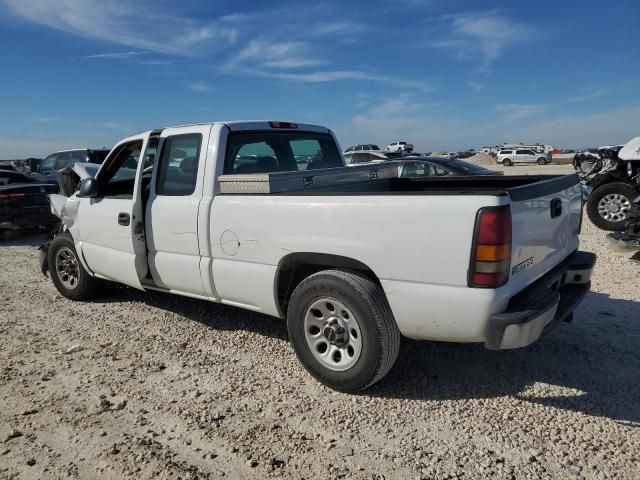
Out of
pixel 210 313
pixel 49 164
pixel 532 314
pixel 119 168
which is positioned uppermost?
pixel 49 164

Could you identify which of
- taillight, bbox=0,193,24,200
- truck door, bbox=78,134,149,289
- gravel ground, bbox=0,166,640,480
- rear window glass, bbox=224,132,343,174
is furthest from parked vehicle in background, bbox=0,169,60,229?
rear window glass, bbox=224,132,343,174

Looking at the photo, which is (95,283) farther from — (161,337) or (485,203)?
(485,203)

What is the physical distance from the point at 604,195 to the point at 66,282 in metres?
9.06

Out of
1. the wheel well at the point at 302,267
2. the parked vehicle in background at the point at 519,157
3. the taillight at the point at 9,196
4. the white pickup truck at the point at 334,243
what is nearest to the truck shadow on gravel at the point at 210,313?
the white pickup truck at the point at 334,243

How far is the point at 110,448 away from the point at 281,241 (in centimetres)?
165

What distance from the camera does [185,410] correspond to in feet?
10.6

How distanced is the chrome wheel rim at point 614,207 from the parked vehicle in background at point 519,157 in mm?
44449

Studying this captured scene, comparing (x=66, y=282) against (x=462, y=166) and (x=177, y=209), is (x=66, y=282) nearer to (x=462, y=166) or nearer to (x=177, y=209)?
(x=177, y=209)

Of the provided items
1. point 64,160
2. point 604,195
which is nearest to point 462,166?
point 604,195

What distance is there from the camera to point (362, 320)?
312 cm

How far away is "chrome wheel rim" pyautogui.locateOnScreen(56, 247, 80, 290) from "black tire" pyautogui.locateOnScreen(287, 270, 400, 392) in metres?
3.47

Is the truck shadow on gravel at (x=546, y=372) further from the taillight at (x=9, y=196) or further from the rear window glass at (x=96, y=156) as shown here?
the rear window glass at (x=96, y=156)

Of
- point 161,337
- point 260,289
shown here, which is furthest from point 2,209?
point 260,289

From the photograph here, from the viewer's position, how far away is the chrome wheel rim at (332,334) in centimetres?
327
